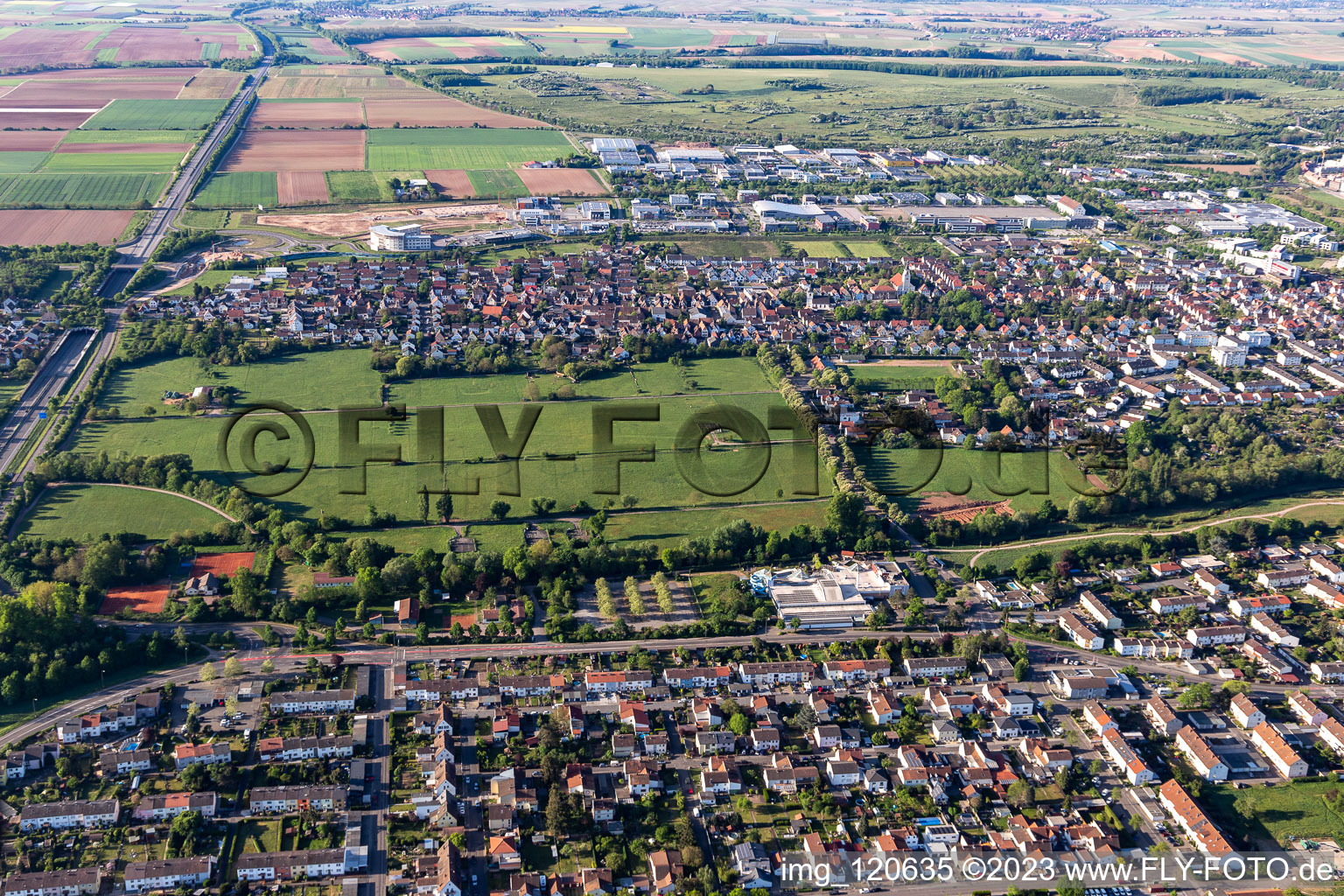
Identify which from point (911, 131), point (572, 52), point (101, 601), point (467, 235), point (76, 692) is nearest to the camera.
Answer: point (76, 692)

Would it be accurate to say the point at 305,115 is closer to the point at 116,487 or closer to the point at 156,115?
the point at 156,115

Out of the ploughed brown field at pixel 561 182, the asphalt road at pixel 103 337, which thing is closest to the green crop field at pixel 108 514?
the asphalt road at pixel 103 337

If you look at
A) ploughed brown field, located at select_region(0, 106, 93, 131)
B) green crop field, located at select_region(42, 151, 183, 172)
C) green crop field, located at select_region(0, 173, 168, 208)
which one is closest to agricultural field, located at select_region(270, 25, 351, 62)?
ploughed brown field, located at select_region(0, 106, 93, 131)

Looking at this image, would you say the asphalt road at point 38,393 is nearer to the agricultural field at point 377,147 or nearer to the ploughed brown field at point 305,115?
the agricultural field at point 377,147

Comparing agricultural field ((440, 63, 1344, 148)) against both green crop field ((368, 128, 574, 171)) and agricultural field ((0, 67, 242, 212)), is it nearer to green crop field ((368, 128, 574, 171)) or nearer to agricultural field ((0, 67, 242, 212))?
green crop field ((368, 128, 574, 171))

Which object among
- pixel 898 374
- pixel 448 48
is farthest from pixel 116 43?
pixel 898 374

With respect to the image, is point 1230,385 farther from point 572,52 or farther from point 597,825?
point 572,52

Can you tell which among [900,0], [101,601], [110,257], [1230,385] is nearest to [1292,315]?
[1230,385]
